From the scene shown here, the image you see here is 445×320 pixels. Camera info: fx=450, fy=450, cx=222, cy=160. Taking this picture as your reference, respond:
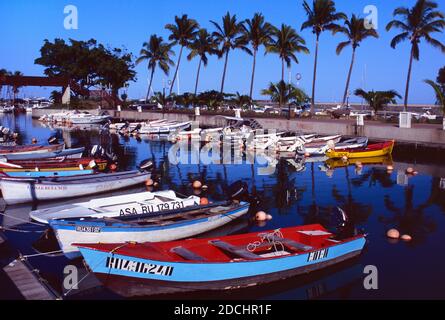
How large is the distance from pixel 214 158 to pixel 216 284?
2759 centimetres

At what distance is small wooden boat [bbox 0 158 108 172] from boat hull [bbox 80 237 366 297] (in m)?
16.5

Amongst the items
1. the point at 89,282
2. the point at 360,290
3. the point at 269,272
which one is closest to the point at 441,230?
the point at 360,290

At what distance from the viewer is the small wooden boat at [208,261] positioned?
11.5 metres

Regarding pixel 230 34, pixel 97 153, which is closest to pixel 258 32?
pixel 230 34

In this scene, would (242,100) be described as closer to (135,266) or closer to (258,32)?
(258,32)

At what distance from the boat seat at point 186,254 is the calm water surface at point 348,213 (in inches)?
42.0

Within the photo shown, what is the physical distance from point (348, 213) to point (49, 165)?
17697 millimetres

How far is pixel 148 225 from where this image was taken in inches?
606

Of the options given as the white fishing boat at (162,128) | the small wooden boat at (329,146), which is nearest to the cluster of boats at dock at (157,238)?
the small wooden boat at (329,146)

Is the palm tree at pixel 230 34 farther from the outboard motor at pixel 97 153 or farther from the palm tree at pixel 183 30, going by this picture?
the outboard motor at pixel 97 153

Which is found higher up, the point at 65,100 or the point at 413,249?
the point at 65,100

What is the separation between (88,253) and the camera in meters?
11.3

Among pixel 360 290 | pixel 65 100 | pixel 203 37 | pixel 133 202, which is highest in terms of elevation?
pixel 203 37

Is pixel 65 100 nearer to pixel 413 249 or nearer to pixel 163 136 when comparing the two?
pixel 163 136
